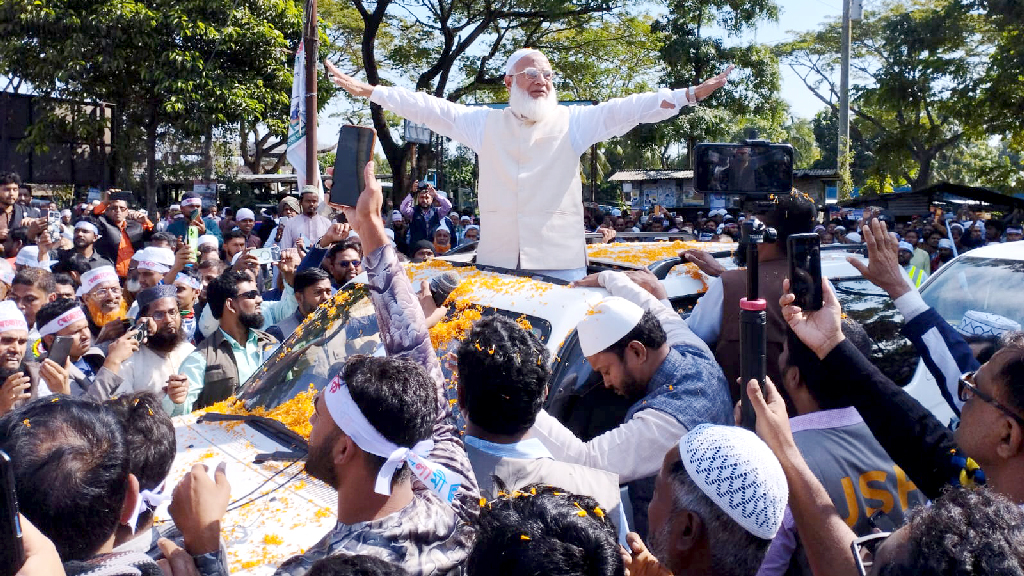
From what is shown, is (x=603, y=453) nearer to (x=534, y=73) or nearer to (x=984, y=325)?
(x=984, y=325)

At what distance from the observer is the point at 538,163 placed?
16.6ft

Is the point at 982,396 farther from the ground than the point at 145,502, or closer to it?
farther from the ground

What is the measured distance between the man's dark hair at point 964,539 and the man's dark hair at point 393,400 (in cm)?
127

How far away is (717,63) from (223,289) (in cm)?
2565

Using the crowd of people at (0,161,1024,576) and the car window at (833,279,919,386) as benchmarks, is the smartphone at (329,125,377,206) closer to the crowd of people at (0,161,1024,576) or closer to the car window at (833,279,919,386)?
the crowd of people at (0,161,1024,576)

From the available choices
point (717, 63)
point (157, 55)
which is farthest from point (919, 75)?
point (157, 55)

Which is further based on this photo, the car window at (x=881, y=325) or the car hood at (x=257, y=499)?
the car window at (x=881, y=325)

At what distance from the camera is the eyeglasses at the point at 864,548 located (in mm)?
2114

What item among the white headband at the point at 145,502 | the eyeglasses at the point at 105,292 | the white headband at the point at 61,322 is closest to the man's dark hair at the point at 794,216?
the white headband at the point at 145,502

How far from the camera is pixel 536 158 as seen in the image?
16.6 ft

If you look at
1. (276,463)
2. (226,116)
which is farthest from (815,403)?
(226,116)

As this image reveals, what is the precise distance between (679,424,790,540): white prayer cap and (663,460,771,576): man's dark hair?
20 millimetres

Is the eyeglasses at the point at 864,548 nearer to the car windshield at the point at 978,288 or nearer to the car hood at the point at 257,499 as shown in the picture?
the car hood at the point at 257,499

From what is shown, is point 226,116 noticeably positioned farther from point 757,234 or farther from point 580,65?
point 757,234
